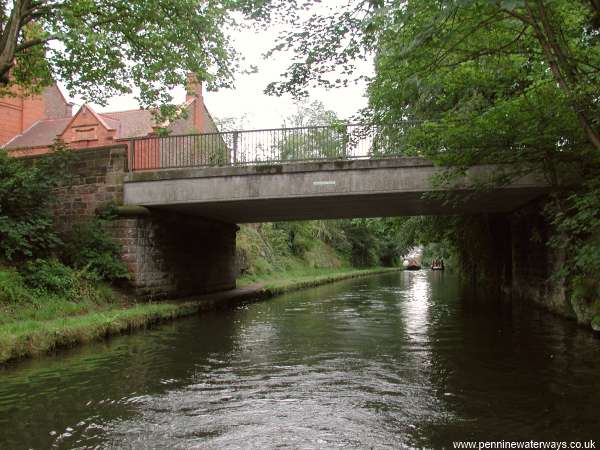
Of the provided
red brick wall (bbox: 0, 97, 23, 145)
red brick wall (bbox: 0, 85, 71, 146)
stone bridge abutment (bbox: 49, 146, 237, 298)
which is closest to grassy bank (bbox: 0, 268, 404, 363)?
stone bridge abutment (bbox: 49, 146, 237, 298)

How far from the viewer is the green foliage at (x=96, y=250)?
13.1 metres

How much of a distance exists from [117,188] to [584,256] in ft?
37.8

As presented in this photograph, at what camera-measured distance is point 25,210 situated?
12.3 meters

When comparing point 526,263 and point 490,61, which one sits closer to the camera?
point 490,61

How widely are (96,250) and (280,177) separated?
531cm

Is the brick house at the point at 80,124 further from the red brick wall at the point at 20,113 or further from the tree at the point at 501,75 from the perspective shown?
the tree at the point at 501,75

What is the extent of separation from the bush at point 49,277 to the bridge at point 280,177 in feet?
9.09

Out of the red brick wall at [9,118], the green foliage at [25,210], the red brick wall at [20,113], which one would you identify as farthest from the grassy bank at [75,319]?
the red brick wall at [9,118]

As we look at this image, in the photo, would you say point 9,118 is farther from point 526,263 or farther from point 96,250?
point 526,263

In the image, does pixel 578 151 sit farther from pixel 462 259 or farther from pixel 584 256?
pixel 462 259

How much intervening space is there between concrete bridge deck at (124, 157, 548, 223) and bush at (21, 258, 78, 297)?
275 cm

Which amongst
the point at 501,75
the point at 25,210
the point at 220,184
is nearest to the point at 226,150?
the point at 220,184

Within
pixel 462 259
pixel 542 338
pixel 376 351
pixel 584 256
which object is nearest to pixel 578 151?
pixel 584 256

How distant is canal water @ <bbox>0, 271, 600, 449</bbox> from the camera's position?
4871 mm
